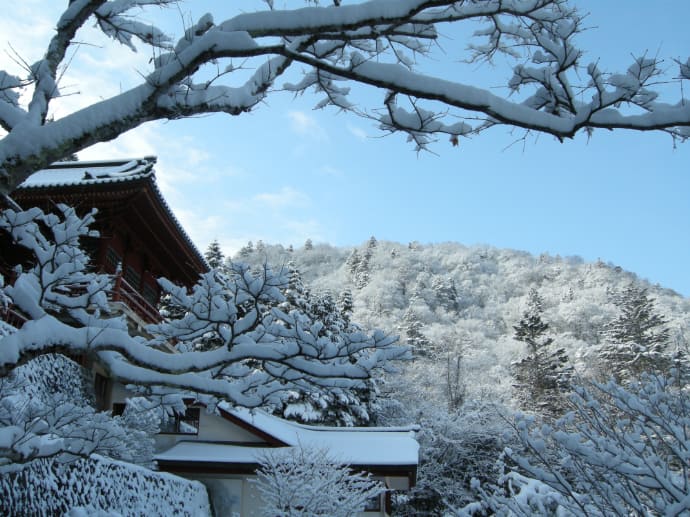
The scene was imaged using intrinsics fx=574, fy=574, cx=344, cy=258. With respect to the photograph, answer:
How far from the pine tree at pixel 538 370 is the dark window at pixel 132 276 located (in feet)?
73.2

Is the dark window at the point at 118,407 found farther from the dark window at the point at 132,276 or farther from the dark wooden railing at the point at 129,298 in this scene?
the dark window at the point at 132,276

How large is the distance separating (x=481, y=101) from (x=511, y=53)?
1.17m

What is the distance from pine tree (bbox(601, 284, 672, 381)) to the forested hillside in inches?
2.8

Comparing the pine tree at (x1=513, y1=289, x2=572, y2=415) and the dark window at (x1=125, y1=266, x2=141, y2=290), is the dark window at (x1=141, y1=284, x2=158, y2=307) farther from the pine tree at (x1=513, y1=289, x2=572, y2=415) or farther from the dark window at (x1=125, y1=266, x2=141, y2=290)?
the pine tree at (x1=513, y1=289, x2=572, y2=415)

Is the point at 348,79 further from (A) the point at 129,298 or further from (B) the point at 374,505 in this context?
(B) the point at 374,505

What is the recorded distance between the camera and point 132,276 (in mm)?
13523

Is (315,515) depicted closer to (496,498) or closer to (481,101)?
(496,498)

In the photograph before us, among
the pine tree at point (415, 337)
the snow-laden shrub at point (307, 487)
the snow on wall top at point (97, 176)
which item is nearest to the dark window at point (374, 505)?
the snow-laden shrub at point (307, 487)

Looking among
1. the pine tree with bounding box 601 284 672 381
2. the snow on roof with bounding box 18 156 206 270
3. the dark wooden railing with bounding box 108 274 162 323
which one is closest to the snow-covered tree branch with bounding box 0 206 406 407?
the snow on roof with bounding box 18 156 206 270

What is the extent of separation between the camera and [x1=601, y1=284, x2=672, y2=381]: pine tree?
104ft

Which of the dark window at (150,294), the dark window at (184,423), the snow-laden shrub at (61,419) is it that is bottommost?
the dark window at (184,423)

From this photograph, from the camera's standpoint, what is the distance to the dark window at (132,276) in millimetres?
13188

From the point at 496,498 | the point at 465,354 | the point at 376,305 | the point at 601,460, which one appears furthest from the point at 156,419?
the point at 376,305

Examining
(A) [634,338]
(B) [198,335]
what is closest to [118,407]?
(B) [198,335]
